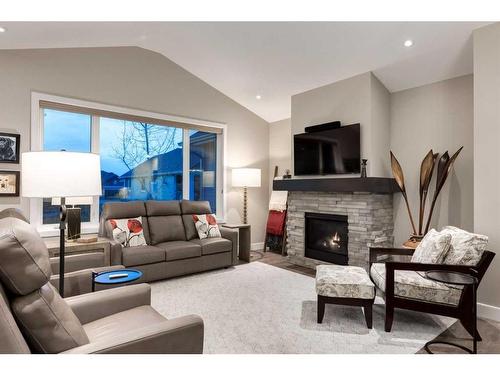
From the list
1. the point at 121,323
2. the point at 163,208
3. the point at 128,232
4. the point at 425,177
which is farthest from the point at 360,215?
the point at 121,323

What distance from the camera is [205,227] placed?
178 inches

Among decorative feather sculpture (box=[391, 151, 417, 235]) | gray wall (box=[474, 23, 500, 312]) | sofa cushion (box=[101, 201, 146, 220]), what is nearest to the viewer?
gray wall (box=[474, 23, 500, 312])

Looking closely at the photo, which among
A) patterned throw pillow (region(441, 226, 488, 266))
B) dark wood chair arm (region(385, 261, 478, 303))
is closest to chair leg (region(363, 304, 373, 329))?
dark wood chair arm (region(385, 261, 478, 303))

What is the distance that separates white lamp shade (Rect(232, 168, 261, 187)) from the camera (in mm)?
5249

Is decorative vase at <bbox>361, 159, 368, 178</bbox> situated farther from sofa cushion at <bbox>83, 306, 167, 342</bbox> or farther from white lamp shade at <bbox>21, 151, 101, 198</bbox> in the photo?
white lamp shade at <bbox>21, 151, 101, 198</bbox>

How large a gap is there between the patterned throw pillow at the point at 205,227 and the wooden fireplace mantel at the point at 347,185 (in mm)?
1326

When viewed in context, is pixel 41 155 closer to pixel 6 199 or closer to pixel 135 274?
pixel 135 274

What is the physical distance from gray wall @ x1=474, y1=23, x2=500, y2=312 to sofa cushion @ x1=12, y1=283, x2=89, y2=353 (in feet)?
11.1

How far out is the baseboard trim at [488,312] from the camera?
111 inches

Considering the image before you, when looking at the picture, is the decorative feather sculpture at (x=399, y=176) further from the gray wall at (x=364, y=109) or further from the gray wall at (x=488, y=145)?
the gray wall at (x=488, y=145)

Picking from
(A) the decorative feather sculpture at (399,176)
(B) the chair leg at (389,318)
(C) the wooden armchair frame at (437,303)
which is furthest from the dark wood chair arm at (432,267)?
(A) the decorative feather sculpture at (399,176)
